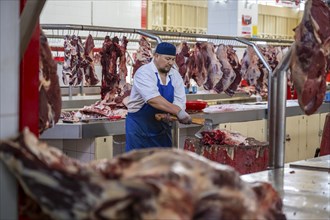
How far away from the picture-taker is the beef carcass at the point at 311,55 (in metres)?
3.81

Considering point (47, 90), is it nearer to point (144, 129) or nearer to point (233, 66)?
point (144, 129)

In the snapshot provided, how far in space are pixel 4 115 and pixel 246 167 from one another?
15.2ft

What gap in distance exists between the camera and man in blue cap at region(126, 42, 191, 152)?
6875 mm

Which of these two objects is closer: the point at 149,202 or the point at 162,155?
the point at 149,202

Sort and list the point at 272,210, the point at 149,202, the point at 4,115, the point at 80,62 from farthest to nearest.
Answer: the point at 80,62 → the point at 272,210 → the point at 4,115 → the point at 149,202

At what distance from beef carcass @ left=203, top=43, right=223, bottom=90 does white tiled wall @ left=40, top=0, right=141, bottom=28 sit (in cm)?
377

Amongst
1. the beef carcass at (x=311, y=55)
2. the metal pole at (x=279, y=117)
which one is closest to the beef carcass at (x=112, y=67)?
the metal pole at (x=279, y=117)

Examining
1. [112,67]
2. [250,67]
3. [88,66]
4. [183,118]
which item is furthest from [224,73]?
[183,118]

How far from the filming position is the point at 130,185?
174 centimetres

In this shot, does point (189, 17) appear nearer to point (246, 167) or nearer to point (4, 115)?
point (246, 167)

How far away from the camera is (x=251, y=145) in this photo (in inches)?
259

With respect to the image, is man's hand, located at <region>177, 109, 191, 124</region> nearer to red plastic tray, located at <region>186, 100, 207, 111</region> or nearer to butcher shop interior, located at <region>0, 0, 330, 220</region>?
butcher shop interior, located at <region>0, 0, 330, 220</region>

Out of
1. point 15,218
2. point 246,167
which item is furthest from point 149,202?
point 246,167

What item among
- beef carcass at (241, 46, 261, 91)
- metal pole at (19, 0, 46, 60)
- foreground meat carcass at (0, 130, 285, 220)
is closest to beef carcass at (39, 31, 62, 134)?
metal pole at (19, 0, 46, 60)
